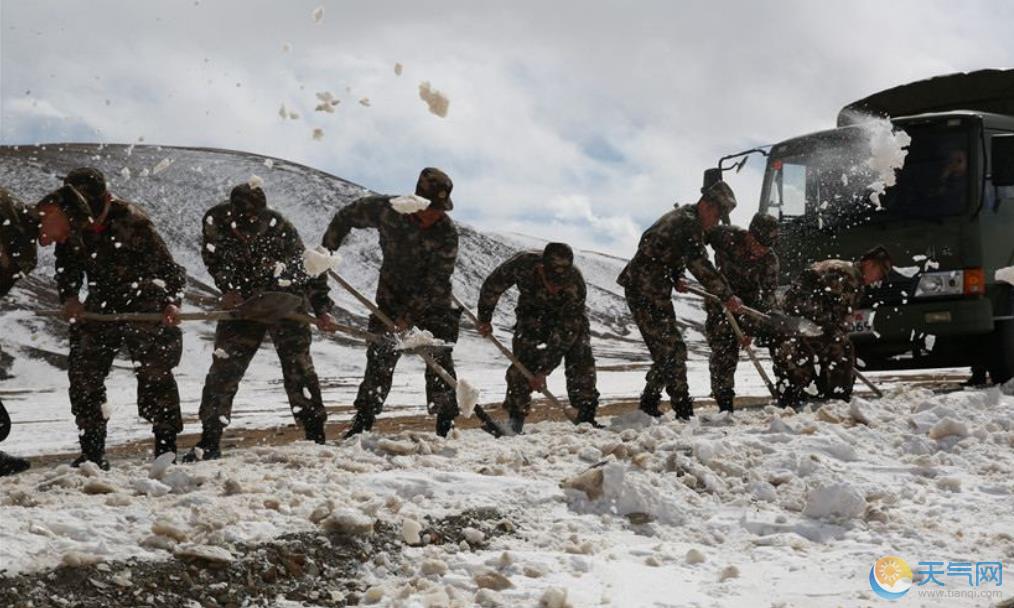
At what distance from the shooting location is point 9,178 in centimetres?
3781

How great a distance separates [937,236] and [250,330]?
6.02 meters

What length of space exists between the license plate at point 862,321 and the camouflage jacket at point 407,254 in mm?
4241

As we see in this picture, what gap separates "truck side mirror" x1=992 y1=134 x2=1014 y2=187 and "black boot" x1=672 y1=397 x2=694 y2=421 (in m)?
3.52

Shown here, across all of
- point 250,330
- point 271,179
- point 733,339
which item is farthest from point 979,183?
point 271,179

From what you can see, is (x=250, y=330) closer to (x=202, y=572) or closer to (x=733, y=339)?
(x=202, y=572)

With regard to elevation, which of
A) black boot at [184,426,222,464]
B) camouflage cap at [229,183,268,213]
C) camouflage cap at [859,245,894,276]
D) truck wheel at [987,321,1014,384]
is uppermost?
camouflage cap at [229,183,268,213]

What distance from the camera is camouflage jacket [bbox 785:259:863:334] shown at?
801 cm

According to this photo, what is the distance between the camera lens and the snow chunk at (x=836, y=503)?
420 cm

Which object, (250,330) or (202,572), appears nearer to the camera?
(202,572)

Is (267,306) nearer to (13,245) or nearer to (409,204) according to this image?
(409,204)

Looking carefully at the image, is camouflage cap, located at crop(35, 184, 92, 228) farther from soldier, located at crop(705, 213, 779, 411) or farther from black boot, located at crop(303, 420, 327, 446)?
soldier, located at crop(705, 213, 779, 411)

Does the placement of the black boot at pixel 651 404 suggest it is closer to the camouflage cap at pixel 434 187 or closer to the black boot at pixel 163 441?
the camouflage cap at pixel 434 187

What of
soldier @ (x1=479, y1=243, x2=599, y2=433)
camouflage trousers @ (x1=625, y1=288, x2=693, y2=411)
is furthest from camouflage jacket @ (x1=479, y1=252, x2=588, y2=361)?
camouflage trousers @ (x1=625, y1=288, x2=693, y2=411)

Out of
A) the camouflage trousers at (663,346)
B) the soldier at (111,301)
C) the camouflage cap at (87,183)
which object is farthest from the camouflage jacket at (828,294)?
the camouflage cap at (87,183)
